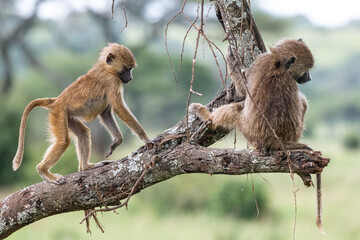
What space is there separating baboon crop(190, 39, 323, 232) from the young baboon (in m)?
0.74

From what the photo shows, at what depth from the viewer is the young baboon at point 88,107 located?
411 centimetres

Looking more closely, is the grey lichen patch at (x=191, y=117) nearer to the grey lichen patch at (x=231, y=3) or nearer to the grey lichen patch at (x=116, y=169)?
the grey lichen patch at (x=116, y=169)

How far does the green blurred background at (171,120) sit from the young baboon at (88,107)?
94 cm

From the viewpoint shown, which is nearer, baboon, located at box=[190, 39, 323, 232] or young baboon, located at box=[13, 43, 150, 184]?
baboon, located at box=[190, 39, 323, 232]

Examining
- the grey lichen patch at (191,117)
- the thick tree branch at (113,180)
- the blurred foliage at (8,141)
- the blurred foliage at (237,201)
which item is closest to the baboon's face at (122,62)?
the grey lichen patch at (191,117)

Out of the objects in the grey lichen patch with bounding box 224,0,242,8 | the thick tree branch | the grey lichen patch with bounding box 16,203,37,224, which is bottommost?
the grey lichen patch with bounding box 16,203,37,224

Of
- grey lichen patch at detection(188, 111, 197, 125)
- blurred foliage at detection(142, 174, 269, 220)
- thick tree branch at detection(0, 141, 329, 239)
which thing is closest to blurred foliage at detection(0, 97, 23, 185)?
blurred foliage at detection(142, 174, 269, 220)

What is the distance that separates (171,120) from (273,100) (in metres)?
32.1

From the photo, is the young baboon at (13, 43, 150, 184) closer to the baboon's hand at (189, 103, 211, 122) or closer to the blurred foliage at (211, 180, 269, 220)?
the baboon's hand at (189, 103, 211, 122)

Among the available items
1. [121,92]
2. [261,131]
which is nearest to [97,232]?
[121,92]

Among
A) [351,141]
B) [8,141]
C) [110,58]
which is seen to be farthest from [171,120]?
[110,58]

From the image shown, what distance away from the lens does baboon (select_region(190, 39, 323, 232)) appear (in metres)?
3.53

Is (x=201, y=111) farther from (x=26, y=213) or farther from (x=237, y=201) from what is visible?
(x=237, y=201)

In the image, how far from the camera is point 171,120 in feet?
117
